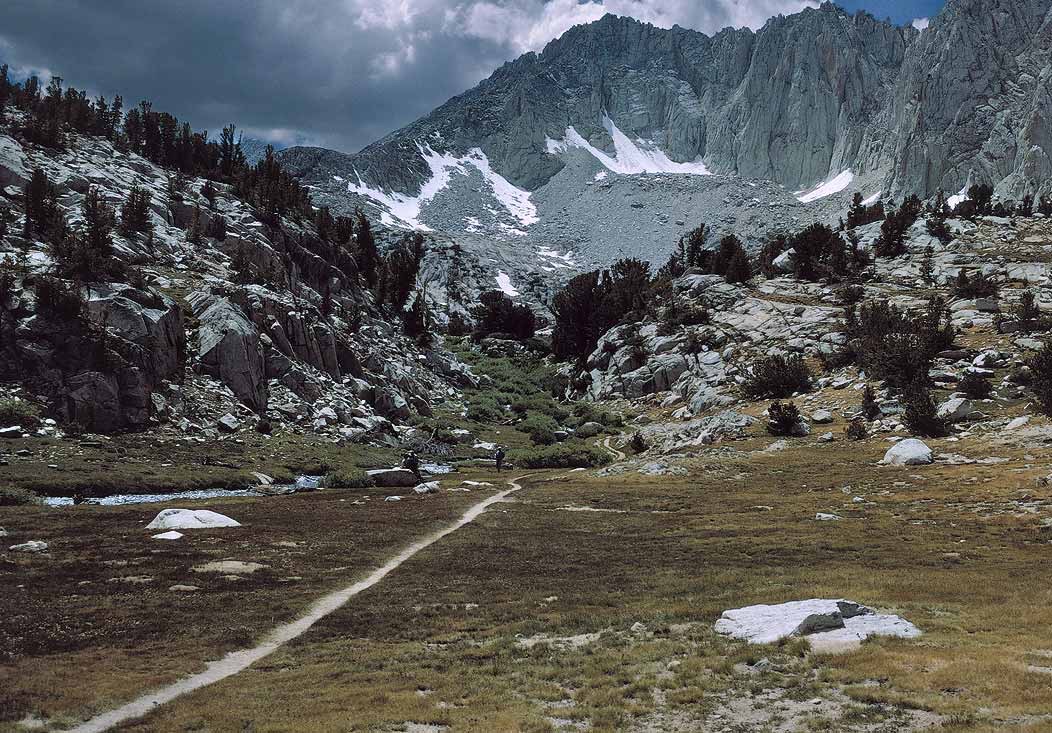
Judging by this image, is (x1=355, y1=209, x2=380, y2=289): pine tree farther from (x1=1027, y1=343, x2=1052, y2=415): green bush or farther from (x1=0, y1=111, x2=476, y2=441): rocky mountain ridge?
(x1=1027, y1=343, x2=1052, y2=415): green bush

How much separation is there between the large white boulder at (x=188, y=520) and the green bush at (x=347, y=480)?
18.5m

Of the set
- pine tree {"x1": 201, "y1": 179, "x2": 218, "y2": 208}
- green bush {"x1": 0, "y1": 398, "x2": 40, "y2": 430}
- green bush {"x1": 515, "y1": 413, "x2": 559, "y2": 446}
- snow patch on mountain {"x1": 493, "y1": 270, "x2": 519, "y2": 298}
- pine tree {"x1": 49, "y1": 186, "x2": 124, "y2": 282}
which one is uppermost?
pine tree {"x1": 201, "y1": 179, "x2": 218, "y2": 208}

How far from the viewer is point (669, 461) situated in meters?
56.3

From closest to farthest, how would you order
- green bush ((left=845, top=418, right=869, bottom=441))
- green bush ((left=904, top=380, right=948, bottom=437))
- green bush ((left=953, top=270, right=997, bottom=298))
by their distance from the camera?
1. green bush ((left=904, top=380, right=948, bottom=437))
2. green bush ((left=845, top=418, right=869, bottom=441))
3. green bush ((left=953, top=270, right=997, bottom=298))

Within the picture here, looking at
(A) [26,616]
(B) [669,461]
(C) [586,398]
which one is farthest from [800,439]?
(A) [26,616]

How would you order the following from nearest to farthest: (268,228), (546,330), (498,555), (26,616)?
(26,616), (498,555), (268,228), (546,330)

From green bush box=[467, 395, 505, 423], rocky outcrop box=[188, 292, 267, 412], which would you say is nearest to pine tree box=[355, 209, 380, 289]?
green bush box=[467, 395, 505, 423]

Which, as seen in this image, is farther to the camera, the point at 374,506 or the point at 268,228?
the point at 268,228

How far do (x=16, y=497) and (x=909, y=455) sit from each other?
5289 cm

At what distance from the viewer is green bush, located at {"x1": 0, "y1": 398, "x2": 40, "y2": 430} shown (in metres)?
44.3

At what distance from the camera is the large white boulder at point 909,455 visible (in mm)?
41875

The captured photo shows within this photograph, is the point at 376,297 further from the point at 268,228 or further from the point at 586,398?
the point at 586,398

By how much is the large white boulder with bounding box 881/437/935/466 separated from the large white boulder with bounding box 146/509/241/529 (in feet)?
131

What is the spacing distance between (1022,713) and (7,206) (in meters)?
82.4
